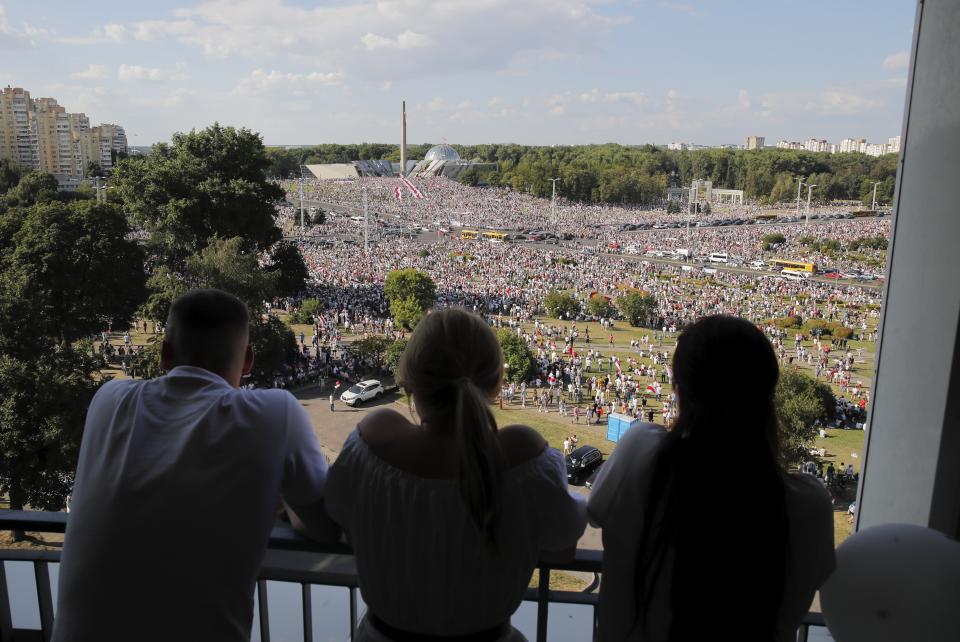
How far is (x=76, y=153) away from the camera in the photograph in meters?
51.7

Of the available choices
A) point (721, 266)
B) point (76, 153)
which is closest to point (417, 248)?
point (721, 266)

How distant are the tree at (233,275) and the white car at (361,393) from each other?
212 cm

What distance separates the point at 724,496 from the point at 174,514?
720mm

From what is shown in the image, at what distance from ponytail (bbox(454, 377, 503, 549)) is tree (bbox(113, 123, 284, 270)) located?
1539 cm

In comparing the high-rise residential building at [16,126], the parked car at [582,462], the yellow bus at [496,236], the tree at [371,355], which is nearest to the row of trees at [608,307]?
the tree at [371,355]

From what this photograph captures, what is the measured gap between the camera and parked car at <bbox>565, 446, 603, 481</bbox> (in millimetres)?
7371

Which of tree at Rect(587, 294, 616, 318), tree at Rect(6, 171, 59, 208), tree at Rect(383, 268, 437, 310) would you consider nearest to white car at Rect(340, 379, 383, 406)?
tree at Rect(383, 268, 437, 310)

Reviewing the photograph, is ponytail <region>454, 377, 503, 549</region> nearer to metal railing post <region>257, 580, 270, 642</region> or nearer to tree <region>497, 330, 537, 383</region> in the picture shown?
metal railing post <region>257, 580, 270, 642</region>

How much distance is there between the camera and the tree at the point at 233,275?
1195cm

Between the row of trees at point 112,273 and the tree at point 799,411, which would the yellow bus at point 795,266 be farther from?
the row of trees at point 112,273

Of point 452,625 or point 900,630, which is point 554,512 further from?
point 900,630

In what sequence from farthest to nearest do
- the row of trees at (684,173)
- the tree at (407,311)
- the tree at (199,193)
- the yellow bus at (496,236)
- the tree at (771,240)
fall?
the row of trees at (684,173), the yellow bus at (496,236), the tree at (771,240), the tree at (407,311), the tree at (199,193)

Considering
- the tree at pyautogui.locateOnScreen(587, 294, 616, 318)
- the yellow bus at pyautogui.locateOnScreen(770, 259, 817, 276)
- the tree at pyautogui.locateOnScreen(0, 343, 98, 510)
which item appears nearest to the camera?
the tree at pyautogui.locateOnScreen(0, 343, 98, 510)

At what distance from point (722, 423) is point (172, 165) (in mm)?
16811
